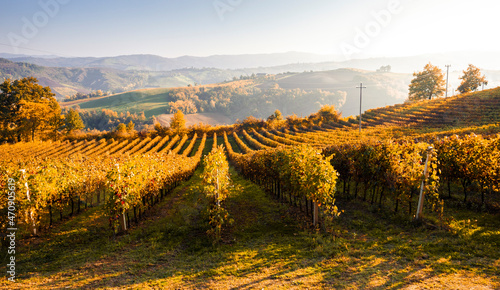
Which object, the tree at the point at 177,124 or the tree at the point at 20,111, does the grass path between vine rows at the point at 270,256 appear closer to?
the tree at the point at 20,111

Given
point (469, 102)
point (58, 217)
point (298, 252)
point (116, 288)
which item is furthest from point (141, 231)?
point (469, 102)

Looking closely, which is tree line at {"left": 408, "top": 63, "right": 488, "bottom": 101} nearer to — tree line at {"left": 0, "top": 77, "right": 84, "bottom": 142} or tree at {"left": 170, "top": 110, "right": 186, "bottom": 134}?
tree at {"left": 170, "top": 110, "right": 186, "bottom": 134}

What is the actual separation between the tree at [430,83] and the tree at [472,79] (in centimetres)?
587

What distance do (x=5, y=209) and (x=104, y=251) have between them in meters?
A: 5.03

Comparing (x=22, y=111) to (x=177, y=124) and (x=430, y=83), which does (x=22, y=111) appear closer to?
(x=177, y=124)

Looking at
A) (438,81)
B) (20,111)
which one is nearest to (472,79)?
(438,81)

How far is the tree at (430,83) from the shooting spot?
7100 centimetres

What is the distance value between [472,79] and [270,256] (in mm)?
93418

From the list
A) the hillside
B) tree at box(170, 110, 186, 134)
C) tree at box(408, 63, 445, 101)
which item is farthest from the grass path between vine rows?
tree at box(408, 63, 445, 101)

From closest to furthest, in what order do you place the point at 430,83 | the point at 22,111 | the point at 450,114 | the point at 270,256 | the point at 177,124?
the point at 270,256
the point at 450,114
the point at 22,111
the point at 430,83
the point at 177,124

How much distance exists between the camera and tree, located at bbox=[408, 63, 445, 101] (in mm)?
71000

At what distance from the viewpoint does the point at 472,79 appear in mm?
70250

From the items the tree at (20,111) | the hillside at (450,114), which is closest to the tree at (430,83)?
the hillside at (450,114)

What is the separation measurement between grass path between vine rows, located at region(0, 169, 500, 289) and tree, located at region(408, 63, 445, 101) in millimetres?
77850
